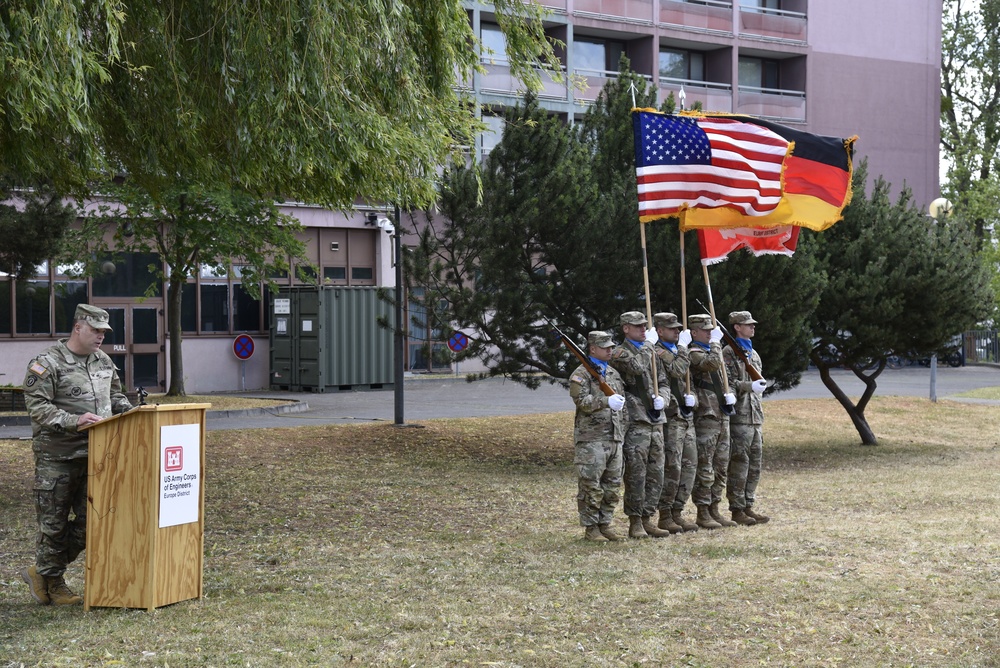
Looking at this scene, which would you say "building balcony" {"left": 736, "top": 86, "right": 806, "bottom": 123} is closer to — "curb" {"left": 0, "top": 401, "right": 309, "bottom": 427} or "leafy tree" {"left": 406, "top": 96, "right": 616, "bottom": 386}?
"curb" {"left": 0, "top": 401, "right": 309, "bottom": 427}

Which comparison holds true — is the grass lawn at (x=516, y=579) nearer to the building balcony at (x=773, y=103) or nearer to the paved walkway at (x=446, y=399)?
the paved walkway at (x=446, y=399)

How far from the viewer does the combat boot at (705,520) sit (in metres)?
11.0

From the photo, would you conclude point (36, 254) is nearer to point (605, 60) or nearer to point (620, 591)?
point (620, 591)

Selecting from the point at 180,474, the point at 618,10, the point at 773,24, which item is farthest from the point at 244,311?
the point at 180,474

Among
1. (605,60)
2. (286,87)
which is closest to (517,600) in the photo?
(286,87)

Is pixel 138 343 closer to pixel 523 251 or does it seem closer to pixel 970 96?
pixel 523 251

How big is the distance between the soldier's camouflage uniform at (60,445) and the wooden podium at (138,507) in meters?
0.32

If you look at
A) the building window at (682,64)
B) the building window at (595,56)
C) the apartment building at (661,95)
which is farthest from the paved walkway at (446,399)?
the building window at (595,56)

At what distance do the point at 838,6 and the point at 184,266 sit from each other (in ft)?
100.0

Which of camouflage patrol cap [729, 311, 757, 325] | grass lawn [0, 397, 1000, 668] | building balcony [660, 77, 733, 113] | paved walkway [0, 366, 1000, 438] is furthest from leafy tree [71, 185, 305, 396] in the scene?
building balcony [660, 77, 733, 113]

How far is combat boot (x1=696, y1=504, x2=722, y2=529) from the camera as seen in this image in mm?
11008

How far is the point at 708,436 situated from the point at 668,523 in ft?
3.21

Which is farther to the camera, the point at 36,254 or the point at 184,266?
the point at 184,266

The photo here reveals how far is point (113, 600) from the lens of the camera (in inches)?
281
